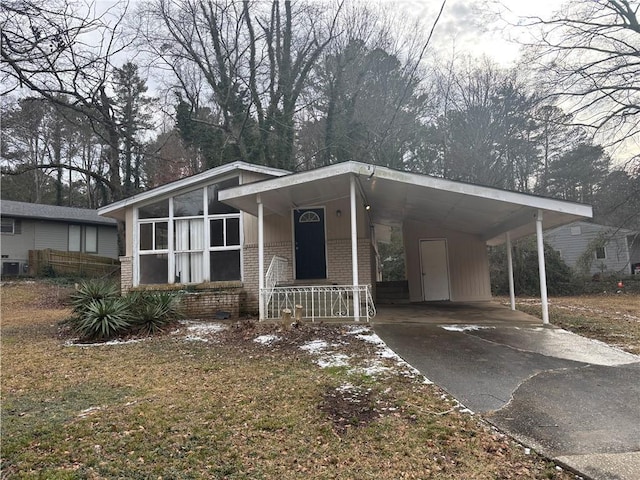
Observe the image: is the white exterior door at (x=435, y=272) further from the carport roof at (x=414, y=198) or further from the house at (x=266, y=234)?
the carport roof at (x=414, y=198)

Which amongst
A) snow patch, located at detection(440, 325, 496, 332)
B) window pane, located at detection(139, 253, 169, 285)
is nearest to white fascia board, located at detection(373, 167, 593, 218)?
snow patch, located at detection(440, 325, 496, 332)

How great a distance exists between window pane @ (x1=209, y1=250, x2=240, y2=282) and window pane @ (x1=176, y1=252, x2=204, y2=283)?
0.37 m

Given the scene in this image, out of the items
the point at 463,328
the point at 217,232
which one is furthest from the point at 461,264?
the point at 217,232

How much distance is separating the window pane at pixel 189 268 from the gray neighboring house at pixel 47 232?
1077cm

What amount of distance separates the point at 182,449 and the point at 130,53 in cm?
2201

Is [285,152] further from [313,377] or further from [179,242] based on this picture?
[313,377]

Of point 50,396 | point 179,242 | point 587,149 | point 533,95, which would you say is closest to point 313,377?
point 50,396

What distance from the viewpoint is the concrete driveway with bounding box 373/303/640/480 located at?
9.96ft

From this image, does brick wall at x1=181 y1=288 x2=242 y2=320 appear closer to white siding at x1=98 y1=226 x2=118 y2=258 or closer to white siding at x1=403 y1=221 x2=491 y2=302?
white siding at x1=403 y1=221 x2=491 y2=302

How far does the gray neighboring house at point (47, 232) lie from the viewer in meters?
20.4

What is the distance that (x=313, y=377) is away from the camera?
489cm

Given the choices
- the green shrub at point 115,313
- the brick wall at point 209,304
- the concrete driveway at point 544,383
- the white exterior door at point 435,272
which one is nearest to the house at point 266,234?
the brick wall at point 209,304

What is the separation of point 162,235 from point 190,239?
3.06 ft

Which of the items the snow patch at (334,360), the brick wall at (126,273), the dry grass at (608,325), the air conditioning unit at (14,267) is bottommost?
the dry grass at (608,325)
